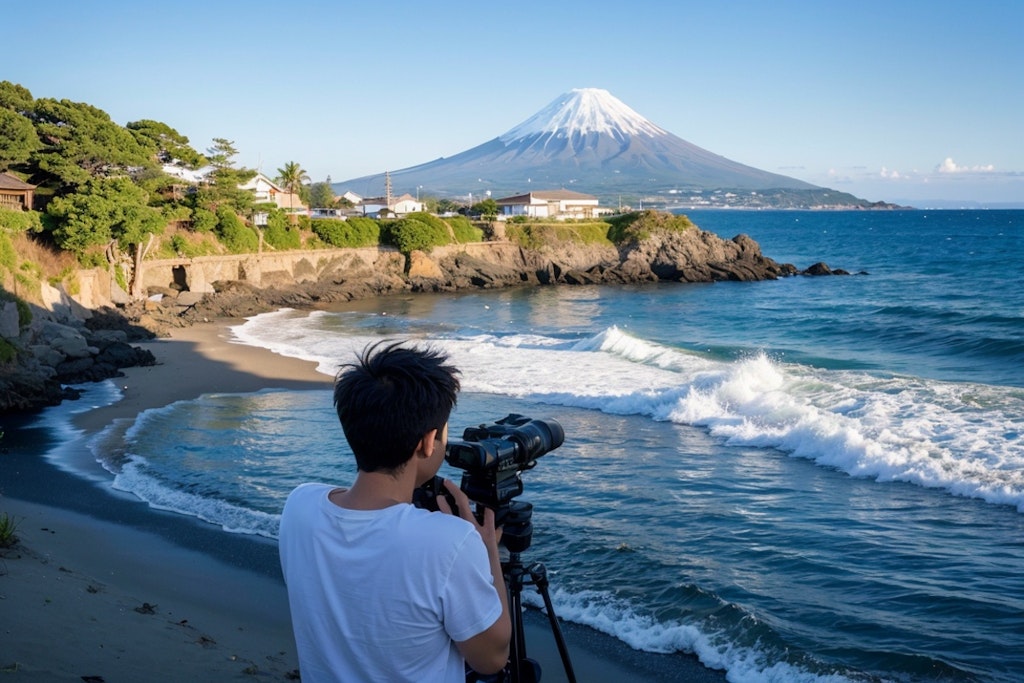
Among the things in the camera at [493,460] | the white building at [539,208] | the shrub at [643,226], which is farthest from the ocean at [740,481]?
the white building at [539,208]

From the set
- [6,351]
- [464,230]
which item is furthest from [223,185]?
[6,351]

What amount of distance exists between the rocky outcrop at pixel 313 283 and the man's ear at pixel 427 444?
13.6 m

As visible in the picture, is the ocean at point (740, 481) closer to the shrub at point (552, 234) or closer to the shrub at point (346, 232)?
the shrub at point (346, 232)

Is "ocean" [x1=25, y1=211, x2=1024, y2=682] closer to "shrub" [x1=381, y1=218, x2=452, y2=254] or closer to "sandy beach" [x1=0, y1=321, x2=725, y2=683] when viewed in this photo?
"sandy beach" [x1=0, y1=321, x2=725, y2=683]

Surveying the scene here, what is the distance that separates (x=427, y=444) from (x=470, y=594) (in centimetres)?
34

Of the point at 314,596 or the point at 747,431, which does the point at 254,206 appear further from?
the point at 314,596

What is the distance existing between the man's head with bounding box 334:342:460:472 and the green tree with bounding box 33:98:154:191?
32.9 metres

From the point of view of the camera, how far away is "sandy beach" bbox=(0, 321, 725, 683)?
454 cm

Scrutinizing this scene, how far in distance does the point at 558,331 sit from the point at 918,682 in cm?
2304

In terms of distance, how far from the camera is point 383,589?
189 cm

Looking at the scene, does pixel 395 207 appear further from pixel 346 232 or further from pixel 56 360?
pixel 56 360

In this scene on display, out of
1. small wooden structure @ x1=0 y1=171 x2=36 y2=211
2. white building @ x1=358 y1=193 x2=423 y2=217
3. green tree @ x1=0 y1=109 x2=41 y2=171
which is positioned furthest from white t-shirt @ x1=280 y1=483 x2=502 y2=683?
white building @ x1=358 y1=193 x2=423 y2=217

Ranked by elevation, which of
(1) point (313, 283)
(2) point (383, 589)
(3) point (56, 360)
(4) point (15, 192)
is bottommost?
(3) point (56, 360)

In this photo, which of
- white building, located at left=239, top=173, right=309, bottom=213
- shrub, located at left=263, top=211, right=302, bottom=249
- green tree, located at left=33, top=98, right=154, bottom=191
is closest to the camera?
green tree, located at left=33, top=98, right=154, bottom=191
